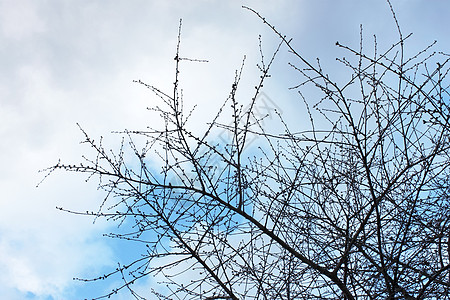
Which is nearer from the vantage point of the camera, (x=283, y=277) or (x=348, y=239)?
(x=348, y=239)

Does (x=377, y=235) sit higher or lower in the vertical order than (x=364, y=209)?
lower

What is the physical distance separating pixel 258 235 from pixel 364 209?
85 cm

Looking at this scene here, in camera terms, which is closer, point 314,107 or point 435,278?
point 435,278

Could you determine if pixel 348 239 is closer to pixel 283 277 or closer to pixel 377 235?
pixel 377 235

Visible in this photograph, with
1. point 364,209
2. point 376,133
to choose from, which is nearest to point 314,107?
point 376,133

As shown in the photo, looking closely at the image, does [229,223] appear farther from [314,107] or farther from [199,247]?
[314,107]

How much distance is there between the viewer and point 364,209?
3.65 m

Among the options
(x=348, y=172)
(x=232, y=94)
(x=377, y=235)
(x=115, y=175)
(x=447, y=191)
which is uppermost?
(x=232, y=94)

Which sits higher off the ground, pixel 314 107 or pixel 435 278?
pixel 314 107

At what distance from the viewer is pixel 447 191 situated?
3.69 m

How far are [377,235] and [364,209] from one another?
12.1 inches

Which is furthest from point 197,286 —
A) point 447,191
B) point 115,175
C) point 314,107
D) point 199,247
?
point 447,191

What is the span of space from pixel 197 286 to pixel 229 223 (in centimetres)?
58

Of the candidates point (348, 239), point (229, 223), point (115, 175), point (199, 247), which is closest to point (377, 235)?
point (348, 239)
